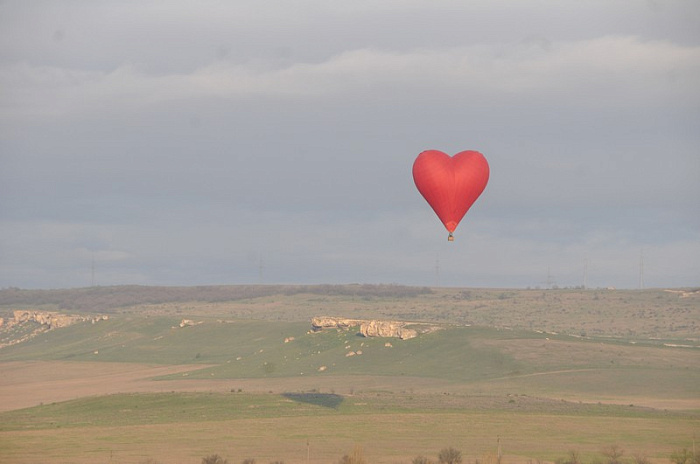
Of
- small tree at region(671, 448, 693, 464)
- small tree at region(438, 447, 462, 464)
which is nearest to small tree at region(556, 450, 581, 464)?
small tree at region(671, 448, 693, 464)

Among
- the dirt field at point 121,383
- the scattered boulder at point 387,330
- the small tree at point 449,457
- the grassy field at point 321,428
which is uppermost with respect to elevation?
the scattered boulder at point 387,330

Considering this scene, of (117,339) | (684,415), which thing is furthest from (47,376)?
(684,415)

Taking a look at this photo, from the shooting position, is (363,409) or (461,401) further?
(461,401)

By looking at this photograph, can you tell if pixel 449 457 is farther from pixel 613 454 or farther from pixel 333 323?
pixel 333 323

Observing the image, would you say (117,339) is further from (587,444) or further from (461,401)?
(587,444)

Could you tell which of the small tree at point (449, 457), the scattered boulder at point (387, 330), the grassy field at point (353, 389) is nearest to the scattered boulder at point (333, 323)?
the grassy field at point (353, 389)

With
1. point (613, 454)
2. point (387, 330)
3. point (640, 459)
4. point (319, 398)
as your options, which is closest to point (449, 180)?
point (613, 454)

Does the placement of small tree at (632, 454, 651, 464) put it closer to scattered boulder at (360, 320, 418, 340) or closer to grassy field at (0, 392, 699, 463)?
grassy field at (0, 392, 699, 463)

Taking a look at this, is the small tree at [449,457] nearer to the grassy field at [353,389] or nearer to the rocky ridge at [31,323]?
the grassy field at [353,389]
